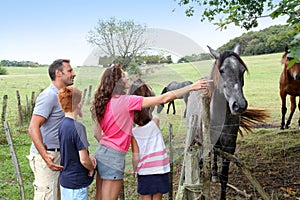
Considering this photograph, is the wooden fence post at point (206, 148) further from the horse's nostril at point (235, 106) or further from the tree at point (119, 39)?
the tree at point (119, 39)

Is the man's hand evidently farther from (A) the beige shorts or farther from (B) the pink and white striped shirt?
(B) the pink and white striped shirt

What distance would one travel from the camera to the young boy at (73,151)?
2377mm

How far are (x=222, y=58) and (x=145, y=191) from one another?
61.4 inches

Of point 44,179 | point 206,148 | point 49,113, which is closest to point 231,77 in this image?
point 206,148

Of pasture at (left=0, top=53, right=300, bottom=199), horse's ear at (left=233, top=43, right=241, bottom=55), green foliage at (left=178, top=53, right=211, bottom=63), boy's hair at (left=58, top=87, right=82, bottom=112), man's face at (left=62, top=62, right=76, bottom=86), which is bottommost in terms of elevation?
pasture at (left=0, top=53, right=300, bottom=199)

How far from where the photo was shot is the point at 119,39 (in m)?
2.46

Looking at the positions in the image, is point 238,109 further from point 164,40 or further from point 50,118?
point 50,118

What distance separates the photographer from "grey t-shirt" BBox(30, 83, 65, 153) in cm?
284

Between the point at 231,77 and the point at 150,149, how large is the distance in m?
1.20

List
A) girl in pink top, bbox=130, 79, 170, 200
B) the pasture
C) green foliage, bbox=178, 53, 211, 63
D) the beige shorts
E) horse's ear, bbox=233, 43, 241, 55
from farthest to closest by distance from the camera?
1. horse's ear, bbox=233, 43, 241, 55
2. the beige shorts
3. girl in pink top, bbox=130, 79, 170, 200
4. the pasture
5. green foliage, bbox=178, 53, 211, 63

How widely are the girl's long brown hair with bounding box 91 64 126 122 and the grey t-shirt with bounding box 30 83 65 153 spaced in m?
0.72

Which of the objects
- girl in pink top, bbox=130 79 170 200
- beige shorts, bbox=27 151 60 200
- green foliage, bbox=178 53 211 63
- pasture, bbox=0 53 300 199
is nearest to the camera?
green foliage, bbox=178 53 211 63

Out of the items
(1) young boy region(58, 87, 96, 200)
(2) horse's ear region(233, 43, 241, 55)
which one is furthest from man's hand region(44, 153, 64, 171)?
(2) horse's ear region(233, 43, 241, 55)

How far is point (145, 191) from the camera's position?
2.61 metres
